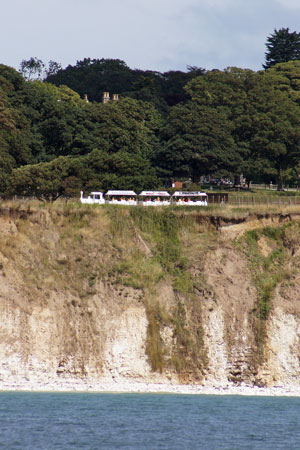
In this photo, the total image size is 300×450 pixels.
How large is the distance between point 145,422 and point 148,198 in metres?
36.3

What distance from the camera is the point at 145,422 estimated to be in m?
54.5

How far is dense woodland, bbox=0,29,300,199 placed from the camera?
94.2 metres

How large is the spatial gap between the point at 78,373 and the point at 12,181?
31.6m

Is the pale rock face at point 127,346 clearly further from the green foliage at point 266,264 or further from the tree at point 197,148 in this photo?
the tree at point 197,148

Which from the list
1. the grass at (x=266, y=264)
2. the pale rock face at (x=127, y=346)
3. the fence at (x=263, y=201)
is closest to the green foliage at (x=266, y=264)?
the grass at (x=266, y=264)

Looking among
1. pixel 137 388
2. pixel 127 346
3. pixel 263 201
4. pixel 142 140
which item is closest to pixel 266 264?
pixel 263 201

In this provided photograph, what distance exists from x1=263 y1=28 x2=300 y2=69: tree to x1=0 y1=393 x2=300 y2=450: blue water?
113627mm

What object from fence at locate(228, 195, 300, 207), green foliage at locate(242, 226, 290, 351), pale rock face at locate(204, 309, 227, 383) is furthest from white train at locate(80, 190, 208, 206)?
pale rock face at locate(204, 309, 227, 383)

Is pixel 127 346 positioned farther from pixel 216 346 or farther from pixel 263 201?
pixel 263 201

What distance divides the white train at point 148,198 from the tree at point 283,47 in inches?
3343

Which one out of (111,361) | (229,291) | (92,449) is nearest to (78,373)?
(111,361)

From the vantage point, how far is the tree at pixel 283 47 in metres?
169

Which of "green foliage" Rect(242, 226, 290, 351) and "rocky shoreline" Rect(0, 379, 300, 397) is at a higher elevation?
"green foliage" Rect(242, 226, 290, 351)

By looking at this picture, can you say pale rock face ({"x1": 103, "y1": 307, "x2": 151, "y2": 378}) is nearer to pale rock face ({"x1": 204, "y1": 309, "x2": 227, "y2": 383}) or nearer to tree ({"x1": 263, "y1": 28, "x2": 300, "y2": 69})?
pale rock face ({"x1": 204, "y1": 309, "x2": 227, "y2": 383})
